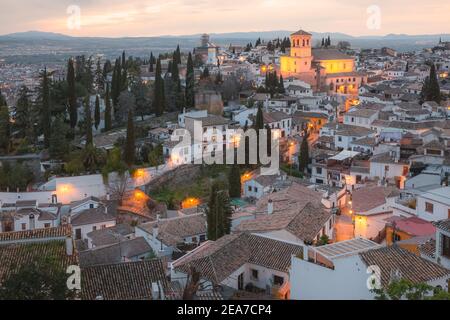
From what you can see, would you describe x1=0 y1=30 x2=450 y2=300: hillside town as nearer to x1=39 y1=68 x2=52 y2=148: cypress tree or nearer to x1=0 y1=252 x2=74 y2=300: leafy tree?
x1=0 y1=252 x2=74 y2=300: leafy tree

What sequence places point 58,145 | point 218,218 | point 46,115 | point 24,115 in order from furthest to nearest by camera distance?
point 24,115 → point 46,115 → point 58,145 → point 218,218

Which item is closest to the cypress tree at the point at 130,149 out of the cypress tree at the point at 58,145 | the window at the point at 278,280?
the cypress tree at the point at 58,145

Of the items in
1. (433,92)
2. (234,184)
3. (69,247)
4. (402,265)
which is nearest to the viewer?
(402,265)

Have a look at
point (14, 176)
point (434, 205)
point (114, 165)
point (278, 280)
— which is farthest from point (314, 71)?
point (278, 280)

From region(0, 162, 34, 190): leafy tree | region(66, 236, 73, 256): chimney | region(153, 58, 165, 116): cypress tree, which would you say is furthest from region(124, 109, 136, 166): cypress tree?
region(66, 236, 73, 256): chimney

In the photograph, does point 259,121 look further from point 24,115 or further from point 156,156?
point 24,115

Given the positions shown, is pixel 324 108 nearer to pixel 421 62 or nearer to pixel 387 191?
pixel 387 191

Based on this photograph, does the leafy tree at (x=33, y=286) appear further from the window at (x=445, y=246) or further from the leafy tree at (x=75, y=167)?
the leafy tree at (x=75, y=167)
